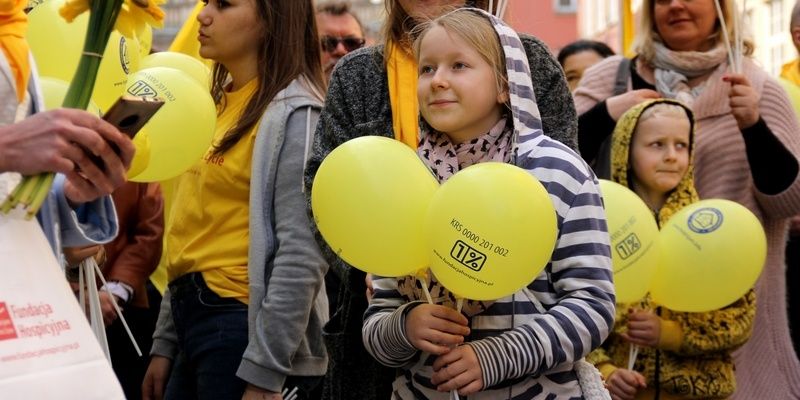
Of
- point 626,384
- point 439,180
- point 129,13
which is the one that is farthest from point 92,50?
point 626,384

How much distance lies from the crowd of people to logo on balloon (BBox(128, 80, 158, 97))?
30 centimetres

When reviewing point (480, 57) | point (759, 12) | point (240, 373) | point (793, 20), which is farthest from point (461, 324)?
point (759, 12)

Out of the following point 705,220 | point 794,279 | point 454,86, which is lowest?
point 794,279

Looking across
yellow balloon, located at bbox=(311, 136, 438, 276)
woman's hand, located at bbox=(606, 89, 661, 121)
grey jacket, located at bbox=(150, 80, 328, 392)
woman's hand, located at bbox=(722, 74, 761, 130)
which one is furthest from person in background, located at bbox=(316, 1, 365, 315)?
yellow balloon, located at bbox=(311, 136, 438, 276)

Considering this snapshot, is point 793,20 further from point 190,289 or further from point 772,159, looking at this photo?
point 190,289

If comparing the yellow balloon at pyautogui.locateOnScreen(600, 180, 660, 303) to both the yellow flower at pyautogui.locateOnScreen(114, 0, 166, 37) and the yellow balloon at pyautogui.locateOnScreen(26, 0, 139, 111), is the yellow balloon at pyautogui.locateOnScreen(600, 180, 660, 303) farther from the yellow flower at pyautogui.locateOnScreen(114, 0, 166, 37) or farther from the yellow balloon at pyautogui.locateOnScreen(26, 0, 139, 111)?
the yellow flower at pyautogui.locateOnScreen(114, 0, 166, 37)

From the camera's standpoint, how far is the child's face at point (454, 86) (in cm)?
311

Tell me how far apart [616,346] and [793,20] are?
294 centimetres

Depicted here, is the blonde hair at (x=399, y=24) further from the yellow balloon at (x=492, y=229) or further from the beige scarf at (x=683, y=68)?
the beige scarf at (x=683, y=68)

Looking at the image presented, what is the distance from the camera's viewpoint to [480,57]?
3158mm

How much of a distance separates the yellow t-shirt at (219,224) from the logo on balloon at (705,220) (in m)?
1.46

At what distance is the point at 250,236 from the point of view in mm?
3906

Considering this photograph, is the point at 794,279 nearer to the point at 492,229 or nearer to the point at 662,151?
the point at 662,151

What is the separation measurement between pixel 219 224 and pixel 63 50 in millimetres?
689
